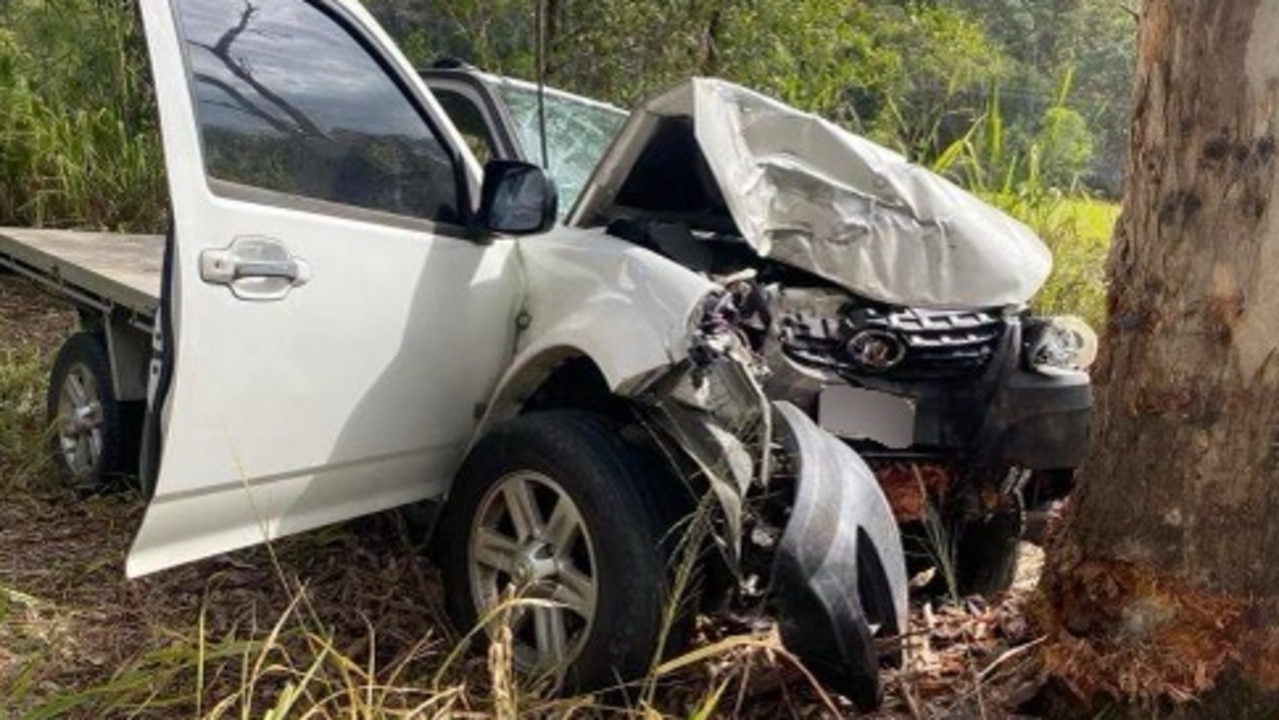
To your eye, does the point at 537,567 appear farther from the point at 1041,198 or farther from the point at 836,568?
the point at 1041,198

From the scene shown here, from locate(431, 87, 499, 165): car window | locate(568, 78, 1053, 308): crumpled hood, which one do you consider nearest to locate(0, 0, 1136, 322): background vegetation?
locate(431, 87, 499, 165): car window

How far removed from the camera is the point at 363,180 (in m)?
3.30

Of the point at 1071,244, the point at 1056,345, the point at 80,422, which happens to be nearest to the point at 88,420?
the point at 80,422

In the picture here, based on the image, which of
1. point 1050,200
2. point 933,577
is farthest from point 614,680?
point 1050,200

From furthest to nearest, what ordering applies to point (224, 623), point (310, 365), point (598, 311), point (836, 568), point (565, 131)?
point (565, 131) → point (224, 623) → point (598, 311) → point (310, 365) → point (836, 568)

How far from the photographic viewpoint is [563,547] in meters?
3.06

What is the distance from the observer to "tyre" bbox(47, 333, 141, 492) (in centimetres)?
430

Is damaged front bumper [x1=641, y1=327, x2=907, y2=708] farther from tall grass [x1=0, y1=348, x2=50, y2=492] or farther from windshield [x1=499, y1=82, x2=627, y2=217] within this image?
tall grass [x1=0, y1=348, x2=50, y2=492]

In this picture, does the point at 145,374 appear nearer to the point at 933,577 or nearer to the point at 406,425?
the point at 406,425

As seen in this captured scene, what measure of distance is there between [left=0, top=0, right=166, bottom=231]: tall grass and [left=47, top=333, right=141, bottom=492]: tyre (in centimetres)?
309

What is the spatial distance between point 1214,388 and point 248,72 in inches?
87.5

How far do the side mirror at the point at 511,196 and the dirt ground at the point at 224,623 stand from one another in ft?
3.39

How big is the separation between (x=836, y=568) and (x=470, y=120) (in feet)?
8.47

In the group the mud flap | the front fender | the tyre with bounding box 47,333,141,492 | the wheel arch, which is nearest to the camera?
the mud flap
